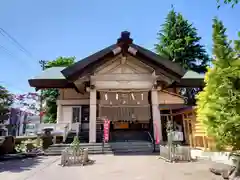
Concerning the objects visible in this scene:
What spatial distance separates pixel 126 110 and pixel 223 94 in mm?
8599

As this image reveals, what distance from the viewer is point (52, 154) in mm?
10203

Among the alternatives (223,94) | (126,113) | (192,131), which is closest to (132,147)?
(126,113)

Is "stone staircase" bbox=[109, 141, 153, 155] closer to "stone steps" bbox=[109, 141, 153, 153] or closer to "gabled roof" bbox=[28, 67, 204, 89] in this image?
"stone steps" bbox=[109, 141, 153, 153]

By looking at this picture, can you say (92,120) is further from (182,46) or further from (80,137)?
(182,46)

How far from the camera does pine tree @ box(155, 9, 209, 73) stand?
2717cm

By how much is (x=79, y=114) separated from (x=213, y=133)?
12154 mm

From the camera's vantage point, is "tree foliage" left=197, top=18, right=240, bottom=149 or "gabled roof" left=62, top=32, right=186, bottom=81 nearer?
"tree foliage" left=197, top=18, right=240, bottom=149

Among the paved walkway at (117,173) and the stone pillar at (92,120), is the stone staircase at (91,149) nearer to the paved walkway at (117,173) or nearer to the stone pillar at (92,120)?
the stone pillar at (92,120)

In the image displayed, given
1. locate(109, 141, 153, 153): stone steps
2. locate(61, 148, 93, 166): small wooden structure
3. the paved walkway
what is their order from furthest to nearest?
locate(109, 141, 153, 153): stone steps → locate(61, 148, 93, 166): small wooden structure → the paved walkway

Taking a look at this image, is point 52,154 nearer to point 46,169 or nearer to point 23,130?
point 46,169

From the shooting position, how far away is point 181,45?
90.1ft

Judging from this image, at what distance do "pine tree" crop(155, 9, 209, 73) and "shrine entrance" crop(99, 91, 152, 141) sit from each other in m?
15.6

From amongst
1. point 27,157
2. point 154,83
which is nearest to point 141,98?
point 154,83

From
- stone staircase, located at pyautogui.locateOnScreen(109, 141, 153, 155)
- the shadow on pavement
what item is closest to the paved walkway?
the shadow on pavement
